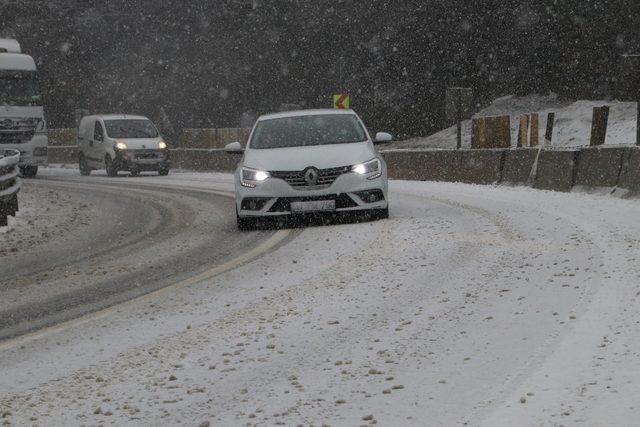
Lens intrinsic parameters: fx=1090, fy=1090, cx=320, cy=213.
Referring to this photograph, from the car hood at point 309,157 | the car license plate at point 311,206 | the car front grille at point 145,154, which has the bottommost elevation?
the car front grille at point 145,154

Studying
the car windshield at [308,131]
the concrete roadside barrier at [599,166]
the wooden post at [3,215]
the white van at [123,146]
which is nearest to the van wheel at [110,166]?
the white van at [123,146]

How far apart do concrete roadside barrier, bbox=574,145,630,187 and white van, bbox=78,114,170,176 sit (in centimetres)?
1629

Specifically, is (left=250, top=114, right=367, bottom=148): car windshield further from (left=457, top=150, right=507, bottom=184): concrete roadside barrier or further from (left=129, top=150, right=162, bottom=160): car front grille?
(left=129, top=150, right=162, bottom=160): car front grille

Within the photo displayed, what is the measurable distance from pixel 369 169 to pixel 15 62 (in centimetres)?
1897

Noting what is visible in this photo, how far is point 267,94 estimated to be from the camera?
4581 centimetres

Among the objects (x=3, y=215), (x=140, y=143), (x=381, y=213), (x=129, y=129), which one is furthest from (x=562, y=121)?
(x=3, y=215)

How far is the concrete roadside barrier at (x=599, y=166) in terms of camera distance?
55.8 feet

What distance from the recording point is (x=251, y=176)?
1382 centimetres

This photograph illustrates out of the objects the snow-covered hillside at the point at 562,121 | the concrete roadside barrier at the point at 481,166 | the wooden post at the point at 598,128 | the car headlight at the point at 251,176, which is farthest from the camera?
the snow-covered hillside at the point at 562,121

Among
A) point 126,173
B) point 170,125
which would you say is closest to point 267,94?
point 170,125

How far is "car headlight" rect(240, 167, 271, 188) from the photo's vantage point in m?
13.7

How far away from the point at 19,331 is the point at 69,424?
8.26 feet

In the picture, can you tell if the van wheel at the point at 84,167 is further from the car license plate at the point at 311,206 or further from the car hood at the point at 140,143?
the car license plate at the point at 311,206

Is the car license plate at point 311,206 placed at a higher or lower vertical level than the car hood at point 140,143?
higher
